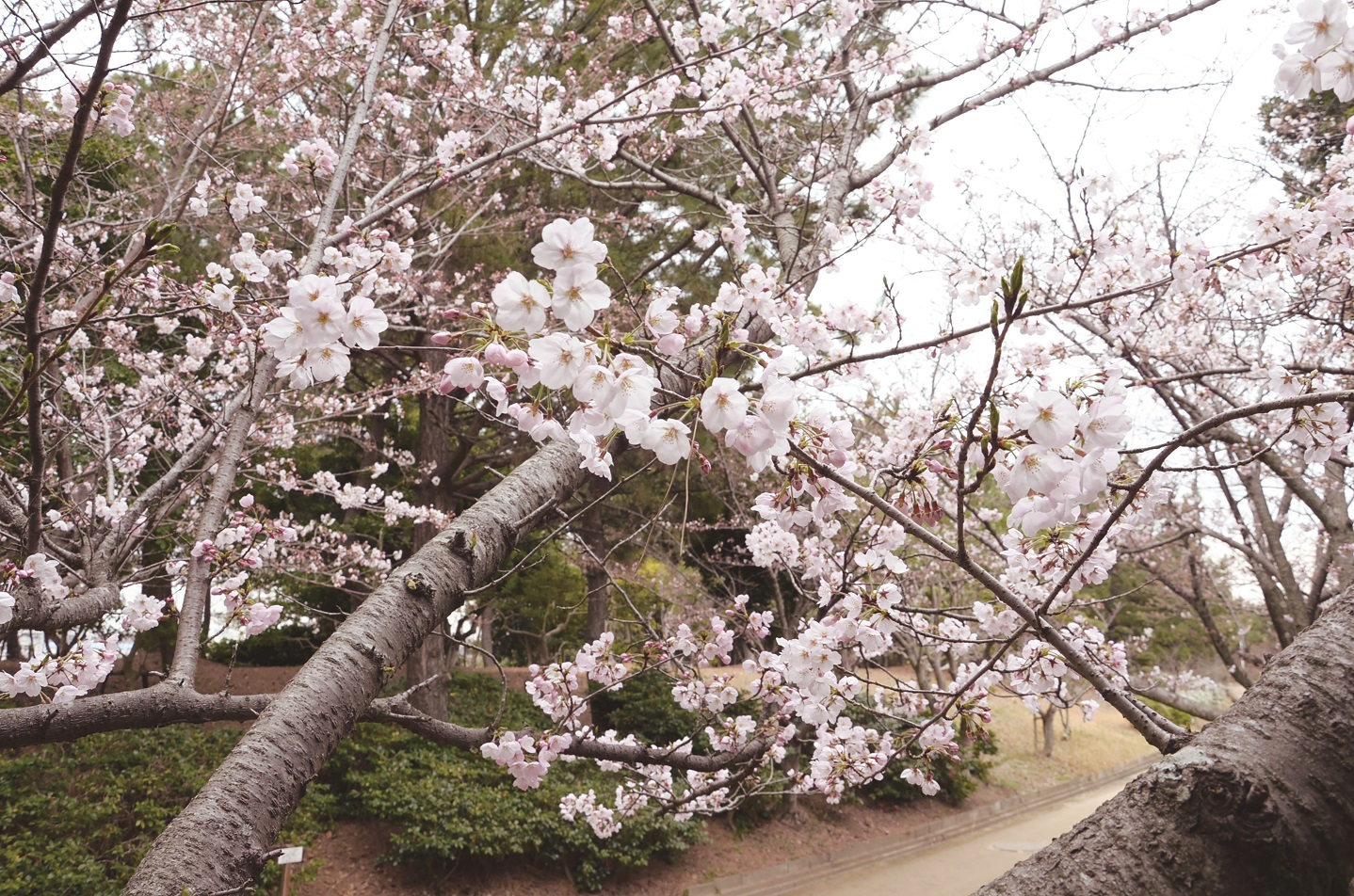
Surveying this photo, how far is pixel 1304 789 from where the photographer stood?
647 mm

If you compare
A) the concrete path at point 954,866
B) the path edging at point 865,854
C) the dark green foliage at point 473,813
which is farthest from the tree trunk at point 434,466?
the concrete path at point 954,866

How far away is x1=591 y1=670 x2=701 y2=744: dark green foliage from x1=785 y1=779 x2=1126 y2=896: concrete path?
2.19m

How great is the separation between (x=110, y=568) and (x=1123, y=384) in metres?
3.33

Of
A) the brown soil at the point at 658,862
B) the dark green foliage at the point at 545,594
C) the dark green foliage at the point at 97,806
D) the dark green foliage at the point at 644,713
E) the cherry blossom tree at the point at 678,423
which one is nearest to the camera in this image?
the cherry blossom tree at the point at 678,423

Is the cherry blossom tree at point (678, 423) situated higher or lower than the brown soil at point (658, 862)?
higher

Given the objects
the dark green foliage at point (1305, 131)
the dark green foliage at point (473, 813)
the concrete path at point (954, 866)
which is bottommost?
the concrete path at point (954, 866)

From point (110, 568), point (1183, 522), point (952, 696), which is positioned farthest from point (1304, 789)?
point (1183, 522)

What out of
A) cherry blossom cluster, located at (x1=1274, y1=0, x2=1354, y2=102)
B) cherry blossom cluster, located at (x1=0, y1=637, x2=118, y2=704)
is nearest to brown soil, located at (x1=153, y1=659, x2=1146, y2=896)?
cherry blossom cluster, located at (x1=0, y1=637, x2=118, y2=704)

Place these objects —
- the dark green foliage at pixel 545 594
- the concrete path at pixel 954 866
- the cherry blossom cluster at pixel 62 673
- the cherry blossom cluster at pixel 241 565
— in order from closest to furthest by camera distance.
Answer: the cherry blossom cluster at pixel 62 673 < the cherry blossom cluster at pixel 241 565 < the concrete path at pixel 954 866 < the dark green foliage at pixel 545 594

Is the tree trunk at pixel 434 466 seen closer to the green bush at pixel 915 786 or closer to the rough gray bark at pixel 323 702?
the green bush at pixel 915 786

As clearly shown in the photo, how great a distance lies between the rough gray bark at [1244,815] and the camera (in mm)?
620

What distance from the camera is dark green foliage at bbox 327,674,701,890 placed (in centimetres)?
535

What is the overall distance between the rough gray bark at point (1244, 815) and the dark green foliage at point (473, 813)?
531 cm

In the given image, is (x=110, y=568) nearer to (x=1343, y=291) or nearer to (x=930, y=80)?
(x=930, y=80)
